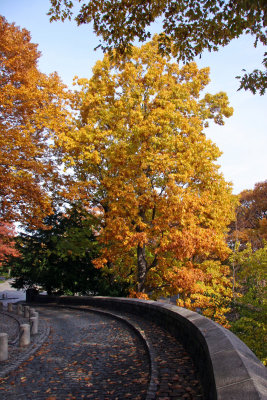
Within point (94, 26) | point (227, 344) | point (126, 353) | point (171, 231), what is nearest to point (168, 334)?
point (126, 353)

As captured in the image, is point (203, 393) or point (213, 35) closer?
point (203, 393)

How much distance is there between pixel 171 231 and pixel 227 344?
9.33m

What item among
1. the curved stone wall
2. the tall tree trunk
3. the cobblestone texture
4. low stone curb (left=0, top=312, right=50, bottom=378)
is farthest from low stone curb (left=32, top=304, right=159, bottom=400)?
low stone curb (left=0, top=312, right=50, bottom=378)

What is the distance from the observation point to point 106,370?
594 centimetres

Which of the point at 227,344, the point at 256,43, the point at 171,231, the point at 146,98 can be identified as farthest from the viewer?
the point at 146,98

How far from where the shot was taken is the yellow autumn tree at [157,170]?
→ 13266 millimetres

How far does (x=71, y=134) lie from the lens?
1602 centimetres

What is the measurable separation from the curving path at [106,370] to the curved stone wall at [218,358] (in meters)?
0.31

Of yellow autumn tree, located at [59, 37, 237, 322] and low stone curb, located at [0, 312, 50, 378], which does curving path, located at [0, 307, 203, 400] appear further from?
yellow autumn tree, located at [59, 37, 237, 322]

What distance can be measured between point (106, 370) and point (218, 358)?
10.7 feet

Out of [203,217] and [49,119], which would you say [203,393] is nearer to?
[203,217]

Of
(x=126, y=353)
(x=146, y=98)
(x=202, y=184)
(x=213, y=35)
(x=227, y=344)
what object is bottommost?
(x=126, y=353)

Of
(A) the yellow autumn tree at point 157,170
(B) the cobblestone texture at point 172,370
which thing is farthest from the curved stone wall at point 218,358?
(A) the yellow autumn tree at point 157,170

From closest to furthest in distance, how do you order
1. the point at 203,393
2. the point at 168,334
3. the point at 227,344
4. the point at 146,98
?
the point at 227,344 < the point at 203,393 < the point at 168,334 < the point at 146,98
